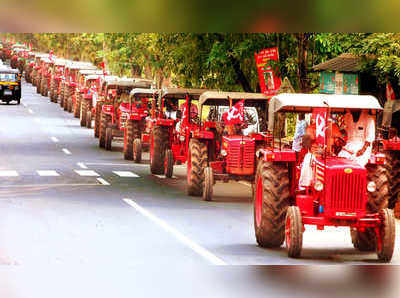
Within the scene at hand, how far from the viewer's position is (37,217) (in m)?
17.2

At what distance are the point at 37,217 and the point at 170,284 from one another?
758cm

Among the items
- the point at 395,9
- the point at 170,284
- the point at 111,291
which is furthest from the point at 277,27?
the point at 170,284

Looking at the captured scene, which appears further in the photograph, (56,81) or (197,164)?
(56,81)

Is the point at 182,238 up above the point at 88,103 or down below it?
below

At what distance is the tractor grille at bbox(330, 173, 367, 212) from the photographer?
12.1 m

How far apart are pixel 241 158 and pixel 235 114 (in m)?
1.15

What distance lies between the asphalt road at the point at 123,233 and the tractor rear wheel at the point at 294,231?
0.51 feet

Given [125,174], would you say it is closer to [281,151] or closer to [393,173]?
[393,173]

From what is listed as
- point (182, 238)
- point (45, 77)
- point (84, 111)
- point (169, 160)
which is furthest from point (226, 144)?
point (45, 77)

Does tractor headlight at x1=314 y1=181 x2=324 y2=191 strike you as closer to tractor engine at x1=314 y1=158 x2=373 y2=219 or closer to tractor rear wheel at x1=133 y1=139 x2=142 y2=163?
tractor engine at x1=314 y1=158 x2=373 y2=219

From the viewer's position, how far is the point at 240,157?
804 inches

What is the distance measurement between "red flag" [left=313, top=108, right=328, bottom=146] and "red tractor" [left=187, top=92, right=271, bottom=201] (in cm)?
495

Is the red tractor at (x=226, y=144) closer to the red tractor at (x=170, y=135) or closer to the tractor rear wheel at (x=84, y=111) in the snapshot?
the red tractor at (x=170, y=135)

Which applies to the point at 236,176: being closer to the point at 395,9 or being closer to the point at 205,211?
the point at 205,211
